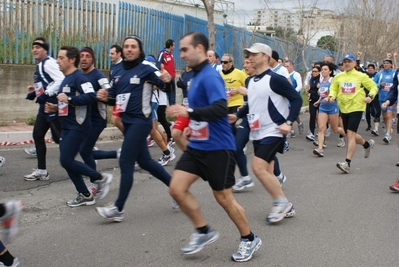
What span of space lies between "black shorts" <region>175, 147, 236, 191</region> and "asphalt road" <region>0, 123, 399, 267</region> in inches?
28.2

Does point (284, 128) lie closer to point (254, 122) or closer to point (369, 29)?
point (254, 122)

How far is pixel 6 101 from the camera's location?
41.3ft

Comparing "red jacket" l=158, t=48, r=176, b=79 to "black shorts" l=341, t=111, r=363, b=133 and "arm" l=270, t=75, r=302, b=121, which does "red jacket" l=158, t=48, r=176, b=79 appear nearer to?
"black shorts" l=341, t=111, r=363, b=133

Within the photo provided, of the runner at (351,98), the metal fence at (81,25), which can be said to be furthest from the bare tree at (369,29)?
the runner at (351,98)

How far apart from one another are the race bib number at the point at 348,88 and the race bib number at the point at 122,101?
15.4 ft

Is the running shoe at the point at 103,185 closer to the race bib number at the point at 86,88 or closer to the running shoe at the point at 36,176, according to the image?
the race bib number at the point at 86,88

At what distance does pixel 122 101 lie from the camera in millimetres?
5902

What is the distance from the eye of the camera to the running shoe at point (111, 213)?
5.79 m

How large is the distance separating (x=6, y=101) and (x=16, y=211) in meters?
8.79

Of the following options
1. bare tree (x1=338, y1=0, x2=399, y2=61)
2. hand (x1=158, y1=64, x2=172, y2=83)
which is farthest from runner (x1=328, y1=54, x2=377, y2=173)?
bare tree (x1=338, y1=0, x2=399, y2=61)

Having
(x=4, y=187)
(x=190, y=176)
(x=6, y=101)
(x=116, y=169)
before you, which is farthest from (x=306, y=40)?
(x=190, y=176)

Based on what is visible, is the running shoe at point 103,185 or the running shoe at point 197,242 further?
the running shoe at point 103,185

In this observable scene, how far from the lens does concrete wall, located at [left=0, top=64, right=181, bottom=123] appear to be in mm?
12555

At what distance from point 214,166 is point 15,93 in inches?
362
